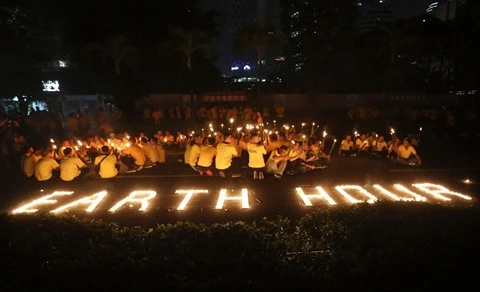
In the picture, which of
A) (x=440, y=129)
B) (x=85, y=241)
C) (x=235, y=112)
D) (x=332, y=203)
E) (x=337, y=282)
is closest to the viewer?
(x=337, y=282)

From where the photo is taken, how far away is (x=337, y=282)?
4258 millimetres

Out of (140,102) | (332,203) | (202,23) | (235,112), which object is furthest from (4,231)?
(202,23)

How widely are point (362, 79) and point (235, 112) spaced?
15294mm

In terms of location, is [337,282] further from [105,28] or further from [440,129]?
[105,28]

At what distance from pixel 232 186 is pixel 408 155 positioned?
7.47m

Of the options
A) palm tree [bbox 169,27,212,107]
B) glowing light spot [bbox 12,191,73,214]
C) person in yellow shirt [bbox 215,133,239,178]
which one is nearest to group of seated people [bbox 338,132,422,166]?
person in yellow shirt [bbox 215,133,239,178]

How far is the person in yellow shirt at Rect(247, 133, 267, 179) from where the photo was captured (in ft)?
41.4

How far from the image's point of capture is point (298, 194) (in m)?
11.3

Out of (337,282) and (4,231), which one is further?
(4,231)

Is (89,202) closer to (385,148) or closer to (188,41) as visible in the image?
(385,148)

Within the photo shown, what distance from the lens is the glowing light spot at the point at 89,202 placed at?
9.91 meters

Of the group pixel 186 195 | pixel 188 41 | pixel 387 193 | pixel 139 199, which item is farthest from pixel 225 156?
pixel 188 41

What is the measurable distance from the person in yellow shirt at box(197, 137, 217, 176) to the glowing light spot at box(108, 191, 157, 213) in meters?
2.00

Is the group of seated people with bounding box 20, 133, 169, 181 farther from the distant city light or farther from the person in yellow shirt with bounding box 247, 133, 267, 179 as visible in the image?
the distant city light
